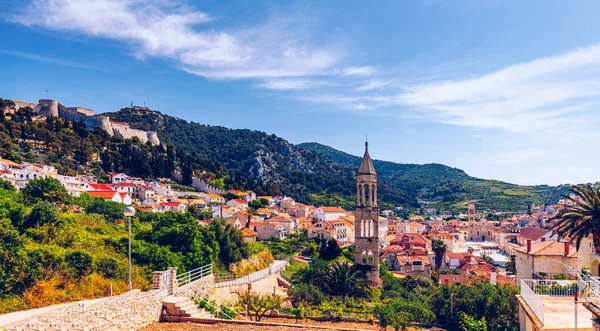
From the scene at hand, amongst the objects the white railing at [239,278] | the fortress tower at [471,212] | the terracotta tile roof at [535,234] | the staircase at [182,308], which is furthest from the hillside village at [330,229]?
the white railing at [239,278]

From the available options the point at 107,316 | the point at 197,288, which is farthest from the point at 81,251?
the point at 107,316

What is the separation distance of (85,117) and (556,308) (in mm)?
100591

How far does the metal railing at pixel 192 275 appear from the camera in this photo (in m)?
16.0

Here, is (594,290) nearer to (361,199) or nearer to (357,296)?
(357,296)

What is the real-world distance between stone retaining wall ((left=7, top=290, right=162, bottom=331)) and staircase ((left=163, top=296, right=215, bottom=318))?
33 cm

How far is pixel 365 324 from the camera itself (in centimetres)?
1778

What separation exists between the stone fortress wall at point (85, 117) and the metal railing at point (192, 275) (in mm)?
81562

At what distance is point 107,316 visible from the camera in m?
10.7

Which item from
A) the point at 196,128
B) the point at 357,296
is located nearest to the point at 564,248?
the point at 357,296

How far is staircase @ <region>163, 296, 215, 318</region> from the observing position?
13.2 metres

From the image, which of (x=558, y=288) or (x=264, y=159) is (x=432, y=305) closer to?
(x=558, y=288)

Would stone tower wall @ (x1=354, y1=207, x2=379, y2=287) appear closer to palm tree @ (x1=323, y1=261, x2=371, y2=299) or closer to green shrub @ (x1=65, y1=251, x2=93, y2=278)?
palm tree @ (x1=323, y1=261, x2=371, y2=299)

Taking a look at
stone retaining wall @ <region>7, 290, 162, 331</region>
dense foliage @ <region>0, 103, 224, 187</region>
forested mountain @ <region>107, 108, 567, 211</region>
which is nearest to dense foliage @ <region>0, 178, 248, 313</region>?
stone retaining wall @ <region>7, 290, 162, 331</region>

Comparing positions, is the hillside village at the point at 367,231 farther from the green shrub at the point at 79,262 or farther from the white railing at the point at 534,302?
the green shrub at the point at 79,262
